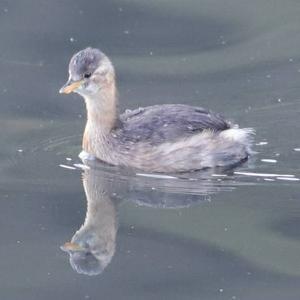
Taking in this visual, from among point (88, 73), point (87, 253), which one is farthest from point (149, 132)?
point (87, 253)

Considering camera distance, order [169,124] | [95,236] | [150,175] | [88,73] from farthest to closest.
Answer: [88,73]
[169,124]
[150,175]
[95,236]

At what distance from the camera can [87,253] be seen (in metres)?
8.06

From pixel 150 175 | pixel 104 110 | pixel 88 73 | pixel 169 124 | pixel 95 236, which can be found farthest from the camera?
pixel 104 110

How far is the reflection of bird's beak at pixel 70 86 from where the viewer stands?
9.49 meters

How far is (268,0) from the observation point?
41.7 feet

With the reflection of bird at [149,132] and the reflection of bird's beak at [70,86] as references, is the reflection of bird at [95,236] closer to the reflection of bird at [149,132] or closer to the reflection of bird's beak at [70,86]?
the reflection of bird at [149,132]

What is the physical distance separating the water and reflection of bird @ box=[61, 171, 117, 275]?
0.02 metres

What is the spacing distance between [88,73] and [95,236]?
1.71 meters

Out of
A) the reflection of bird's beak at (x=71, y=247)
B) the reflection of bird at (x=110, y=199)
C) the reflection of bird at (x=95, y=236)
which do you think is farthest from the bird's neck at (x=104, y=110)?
the reflection of bird's beak at (x=71, y=247)

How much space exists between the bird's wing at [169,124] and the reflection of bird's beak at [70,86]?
490mm

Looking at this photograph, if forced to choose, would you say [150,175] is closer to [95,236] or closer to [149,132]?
[149,132]

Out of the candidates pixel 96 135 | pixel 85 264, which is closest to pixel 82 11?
pixel 96 135

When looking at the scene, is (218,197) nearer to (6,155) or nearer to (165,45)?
(6,155)

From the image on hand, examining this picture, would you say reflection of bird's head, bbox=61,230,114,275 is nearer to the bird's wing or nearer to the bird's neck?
the bird's wing
